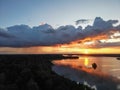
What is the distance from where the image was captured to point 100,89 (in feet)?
151

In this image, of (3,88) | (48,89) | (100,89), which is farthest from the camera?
(100,89)

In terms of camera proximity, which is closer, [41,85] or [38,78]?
[41,85]

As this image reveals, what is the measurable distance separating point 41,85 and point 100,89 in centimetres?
1221

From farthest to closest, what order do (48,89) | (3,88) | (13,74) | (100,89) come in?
(13,74), (100,89), (48,89), (3,88)

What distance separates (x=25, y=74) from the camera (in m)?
47.2

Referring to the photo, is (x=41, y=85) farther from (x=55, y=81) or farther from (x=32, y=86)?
(x=32, y=86)

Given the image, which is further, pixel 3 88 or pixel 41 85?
pixel 41 85

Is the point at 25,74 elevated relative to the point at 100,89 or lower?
elevated

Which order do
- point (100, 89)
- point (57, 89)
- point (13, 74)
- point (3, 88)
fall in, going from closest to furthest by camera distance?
point (3, 88) < point (57, 89) < point (100, 89) < point (13, 74)

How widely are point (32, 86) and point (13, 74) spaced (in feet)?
48.2

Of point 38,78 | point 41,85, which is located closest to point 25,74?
point 38,78

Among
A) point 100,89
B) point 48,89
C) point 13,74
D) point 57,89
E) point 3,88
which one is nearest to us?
→ point 3,88

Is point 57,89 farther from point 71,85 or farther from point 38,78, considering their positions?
point 38,78

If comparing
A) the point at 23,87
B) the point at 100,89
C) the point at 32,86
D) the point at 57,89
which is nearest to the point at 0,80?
the point at 23,87
